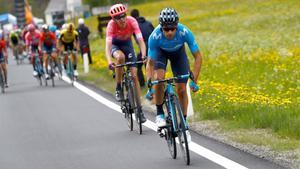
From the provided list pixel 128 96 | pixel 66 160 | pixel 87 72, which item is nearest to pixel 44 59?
pixel 87 72

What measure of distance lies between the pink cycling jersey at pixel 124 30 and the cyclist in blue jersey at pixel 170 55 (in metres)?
3.13

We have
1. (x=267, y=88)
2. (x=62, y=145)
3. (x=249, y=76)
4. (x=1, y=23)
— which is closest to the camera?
(x=62, y=145)

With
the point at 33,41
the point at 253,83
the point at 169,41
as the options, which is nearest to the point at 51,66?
the point at 33,41

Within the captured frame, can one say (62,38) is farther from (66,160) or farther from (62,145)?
(66,160)

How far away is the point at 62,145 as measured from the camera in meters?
11.8

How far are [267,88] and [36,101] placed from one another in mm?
6419

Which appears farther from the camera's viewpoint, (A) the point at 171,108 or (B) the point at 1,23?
(B) the point at 1,23

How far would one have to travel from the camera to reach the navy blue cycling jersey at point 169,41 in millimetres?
9422

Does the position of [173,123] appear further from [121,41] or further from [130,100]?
[121,41]

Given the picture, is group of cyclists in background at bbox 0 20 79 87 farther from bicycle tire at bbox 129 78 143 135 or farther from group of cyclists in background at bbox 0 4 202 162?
bicycle tire at bbox 129 78 143 135

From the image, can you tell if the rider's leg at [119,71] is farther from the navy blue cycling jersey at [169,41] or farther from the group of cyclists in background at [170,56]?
the navy blue cycling jersey at [169,41]

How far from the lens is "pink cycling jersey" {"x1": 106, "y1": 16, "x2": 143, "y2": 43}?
12961 mm

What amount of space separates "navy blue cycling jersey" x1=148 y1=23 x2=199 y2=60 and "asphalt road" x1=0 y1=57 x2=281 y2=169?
1337 millimetres

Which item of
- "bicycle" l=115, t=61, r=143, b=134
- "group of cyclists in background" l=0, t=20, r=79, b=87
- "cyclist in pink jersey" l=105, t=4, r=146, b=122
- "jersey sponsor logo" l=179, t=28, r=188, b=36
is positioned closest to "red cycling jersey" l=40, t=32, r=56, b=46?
"group of cyclists in background" l=0, t=20, r=79, b=87
